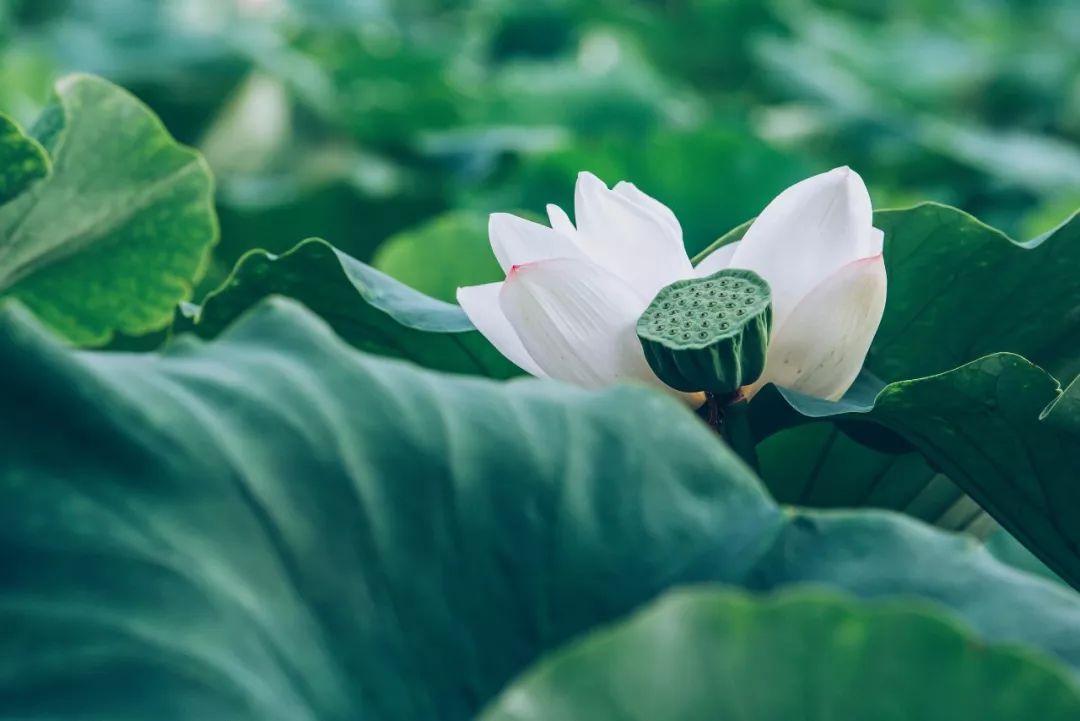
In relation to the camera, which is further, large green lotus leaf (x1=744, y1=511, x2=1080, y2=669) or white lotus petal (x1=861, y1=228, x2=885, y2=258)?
white lotus petal (x1=861, y1=228, x2=885, y2=258)

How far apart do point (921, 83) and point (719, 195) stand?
1381 millimetres

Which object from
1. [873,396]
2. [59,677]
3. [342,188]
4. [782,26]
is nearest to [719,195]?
[342,188]

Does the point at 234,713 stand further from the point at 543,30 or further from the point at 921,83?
the point at 543,30

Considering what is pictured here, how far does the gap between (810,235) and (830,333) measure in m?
0.04

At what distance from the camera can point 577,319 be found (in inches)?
23.5

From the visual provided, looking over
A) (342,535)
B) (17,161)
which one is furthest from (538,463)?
(17,161)

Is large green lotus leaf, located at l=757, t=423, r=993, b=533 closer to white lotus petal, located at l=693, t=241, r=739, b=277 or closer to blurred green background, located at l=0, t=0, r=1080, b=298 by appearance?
white lotus petal, located at l=693, t=241, r=739, b=277

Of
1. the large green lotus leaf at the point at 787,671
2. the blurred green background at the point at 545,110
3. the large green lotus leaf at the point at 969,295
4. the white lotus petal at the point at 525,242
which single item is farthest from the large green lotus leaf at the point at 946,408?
the blurred green background at the point at 545,110

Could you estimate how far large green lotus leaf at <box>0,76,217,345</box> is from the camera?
694 millimetres

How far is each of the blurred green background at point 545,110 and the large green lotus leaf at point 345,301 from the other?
466 millimetres

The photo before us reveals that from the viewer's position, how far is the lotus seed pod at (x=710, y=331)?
1.88 feet

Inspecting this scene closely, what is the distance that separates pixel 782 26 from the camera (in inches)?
117

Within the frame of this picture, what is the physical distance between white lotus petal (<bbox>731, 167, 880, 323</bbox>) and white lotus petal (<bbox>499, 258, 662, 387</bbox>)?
0.06 m

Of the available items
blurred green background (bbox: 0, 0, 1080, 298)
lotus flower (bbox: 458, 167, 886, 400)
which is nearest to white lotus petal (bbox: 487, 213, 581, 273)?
lotus flower (bbox: 458, 167, 886, 400)
